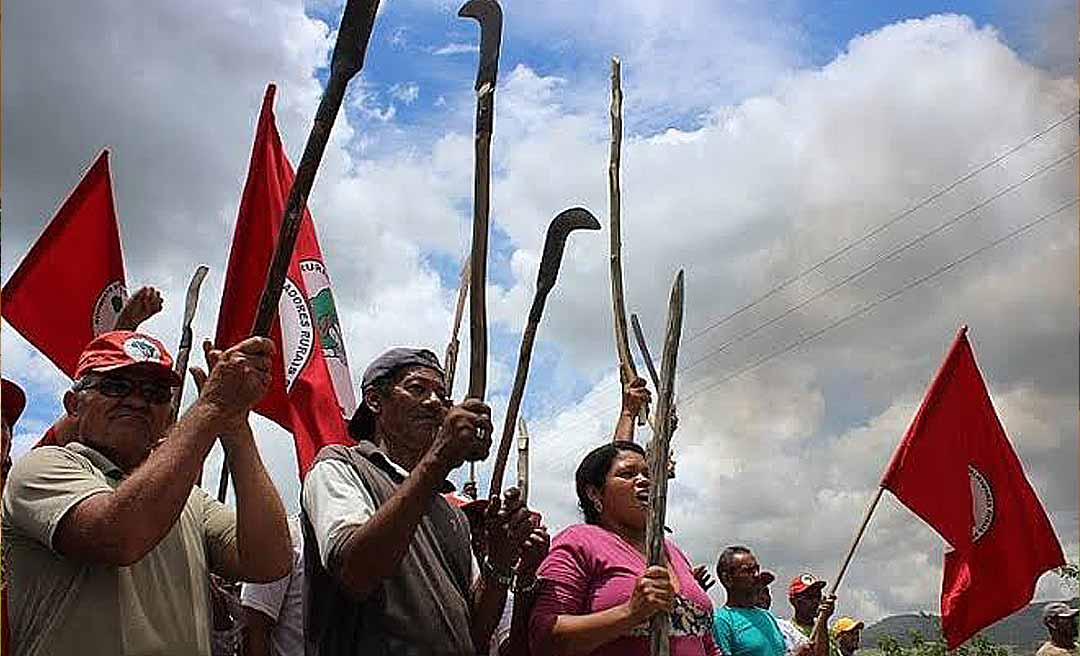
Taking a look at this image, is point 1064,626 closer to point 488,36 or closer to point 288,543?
point 488,36

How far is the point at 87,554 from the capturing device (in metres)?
2.74

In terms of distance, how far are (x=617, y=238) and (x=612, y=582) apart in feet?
10.1

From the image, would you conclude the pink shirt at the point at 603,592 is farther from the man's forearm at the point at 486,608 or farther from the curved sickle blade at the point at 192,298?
the curved sickle blade at the point at 192,298

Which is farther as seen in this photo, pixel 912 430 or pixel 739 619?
pixel 912 430

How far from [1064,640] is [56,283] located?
19.9 feet

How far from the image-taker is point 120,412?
3.14 meters

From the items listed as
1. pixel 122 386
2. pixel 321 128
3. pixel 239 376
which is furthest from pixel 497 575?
pixel 321 128

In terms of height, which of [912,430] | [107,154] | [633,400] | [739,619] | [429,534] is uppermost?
[912,430]

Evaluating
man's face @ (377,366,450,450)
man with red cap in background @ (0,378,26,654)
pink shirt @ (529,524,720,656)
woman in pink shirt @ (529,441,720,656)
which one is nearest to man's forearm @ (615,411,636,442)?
woman in pink shirt @ (529,441,720,656)

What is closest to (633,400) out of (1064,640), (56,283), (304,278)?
(304,278)

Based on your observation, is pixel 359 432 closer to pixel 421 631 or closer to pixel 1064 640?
pixel 421 631

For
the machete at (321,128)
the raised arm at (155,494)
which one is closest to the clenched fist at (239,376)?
the raised arm at (155,494)

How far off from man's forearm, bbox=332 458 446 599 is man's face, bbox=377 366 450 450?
1.94 feet

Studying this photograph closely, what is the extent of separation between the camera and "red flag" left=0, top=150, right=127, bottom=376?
554 cm
